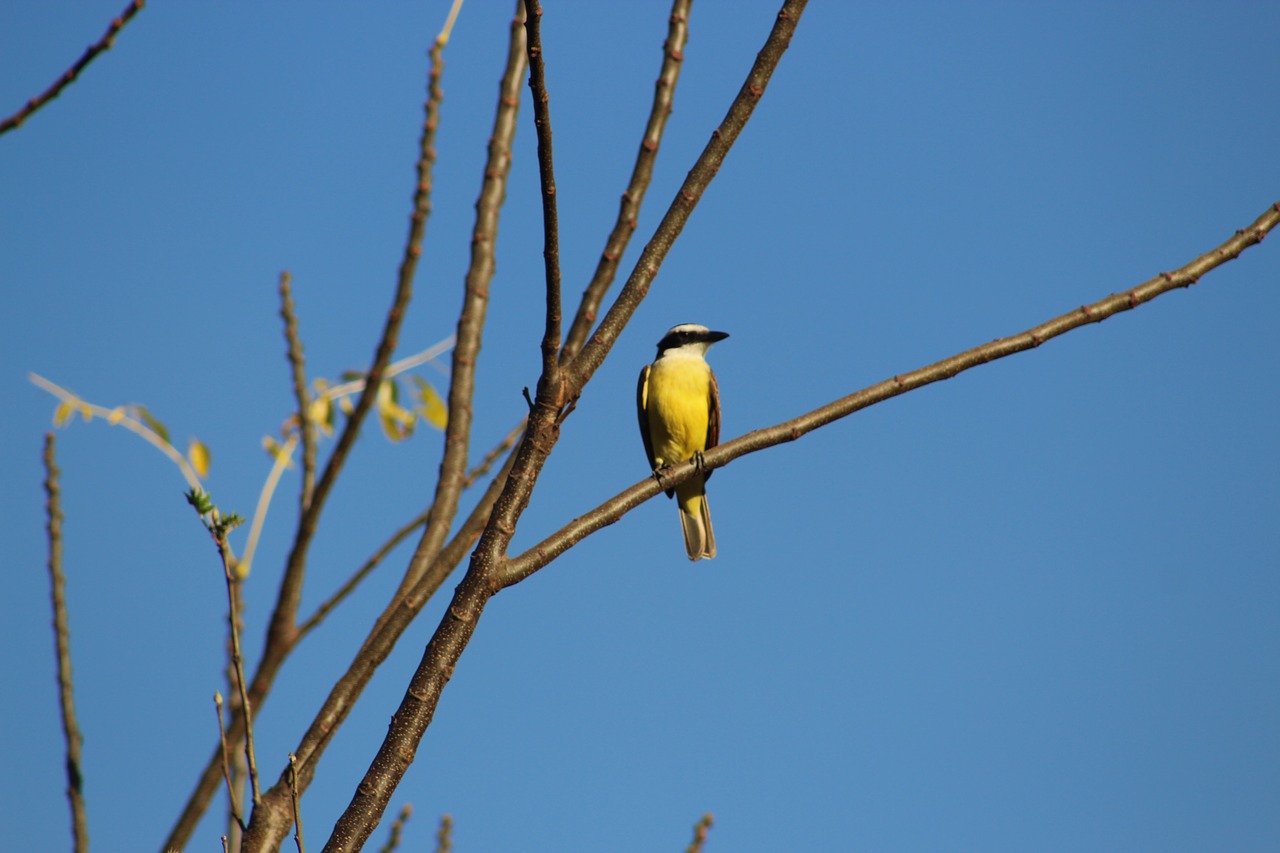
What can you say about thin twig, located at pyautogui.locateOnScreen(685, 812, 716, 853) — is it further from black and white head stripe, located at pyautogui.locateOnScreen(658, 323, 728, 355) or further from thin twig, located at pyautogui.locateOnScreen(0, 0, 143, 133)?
black and white head stripe, located at pyautogui.locateOnScreen(658, 323, 728, 355)

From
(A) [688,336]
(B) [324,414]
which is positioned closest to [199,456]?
(B) [324,414]

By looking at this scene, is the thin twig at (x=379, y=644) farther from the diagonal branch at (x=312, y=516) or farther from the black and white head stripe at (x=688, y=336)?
the black and white head stripe at (x=688, y=336)

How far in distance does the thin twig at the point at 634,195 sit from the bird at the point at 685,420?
405cm

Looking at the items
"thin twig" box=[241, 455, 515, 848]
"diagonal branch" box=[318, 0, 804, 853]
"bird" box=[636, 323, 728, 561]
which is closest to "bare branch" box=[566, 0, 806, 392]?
"diagonal branch" box=[318, 0, 804, 853]

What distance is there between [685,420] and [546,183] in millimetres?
5274

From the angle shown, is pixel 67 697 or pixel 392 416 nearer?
pixel 67 697

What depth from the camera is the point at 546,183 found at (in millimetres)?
2527

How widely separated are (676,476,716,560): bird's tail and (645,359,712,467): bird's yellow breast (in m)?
0.27

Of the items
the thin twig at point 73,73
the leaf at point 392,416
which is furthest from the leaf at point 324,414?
the thin twig at point 73,73

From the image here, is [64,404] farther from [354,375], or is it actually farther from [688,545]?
[688,545]

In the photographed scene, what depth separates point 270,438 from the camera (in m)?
5.67

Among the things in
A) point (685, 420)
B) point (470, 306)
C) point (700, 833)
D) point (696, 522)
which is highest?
point (685, 420)

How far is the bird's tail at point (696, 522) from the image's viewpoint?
26.2ft

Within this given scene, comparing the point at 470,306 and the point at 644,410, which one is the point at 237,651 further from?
the point at 644,410
